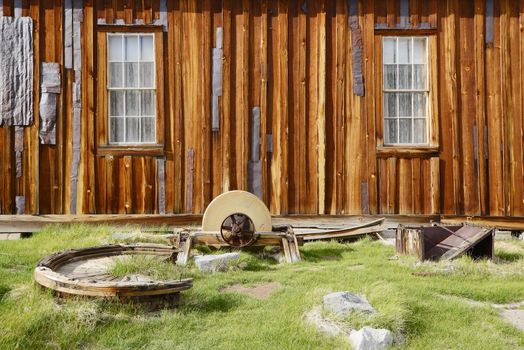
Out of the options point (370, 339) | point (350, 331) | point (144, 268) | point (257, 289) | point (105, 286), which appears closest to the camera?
point (370, 339)

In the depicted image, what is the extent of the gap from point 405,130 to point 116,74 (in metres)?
4.91

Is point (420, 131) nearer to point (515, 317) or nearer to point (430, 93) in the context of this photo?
point (430, 93)

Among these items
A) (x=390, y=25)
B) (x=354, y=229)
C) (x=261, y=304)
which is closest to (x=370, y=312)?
(x=261, y=304)

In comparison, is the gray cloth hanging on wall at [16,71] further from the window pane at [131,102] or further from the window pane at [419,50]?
the window pane at [419,50]

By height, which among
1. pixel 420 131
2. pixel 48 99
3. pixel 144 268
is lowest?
pixel 144 268

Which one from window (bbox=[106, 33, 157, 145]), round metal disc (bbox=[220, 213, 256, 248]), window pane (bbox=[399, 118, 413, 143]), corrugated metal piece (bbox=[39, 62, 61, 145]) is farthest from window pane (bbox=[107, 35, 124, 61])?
window pane (bbox=[399, 118, 413, 143])

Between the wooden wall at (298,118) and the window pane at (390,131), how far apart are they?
0.78 ft

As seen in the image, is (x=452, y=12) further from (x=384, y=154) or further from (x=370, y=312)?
(x=370, y=312)

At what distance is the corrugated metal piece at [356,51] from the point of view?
364 inches

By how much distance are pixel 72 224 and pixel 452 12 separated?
7.13 m

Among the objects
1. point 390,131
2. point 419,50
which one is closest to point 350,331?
point 390,131

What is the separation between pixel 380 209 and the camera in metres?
9.26

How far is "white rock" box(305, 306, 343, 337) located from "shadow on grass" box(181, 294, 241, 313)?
0.83 m

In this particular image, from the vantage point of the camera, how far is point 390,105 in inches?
369
